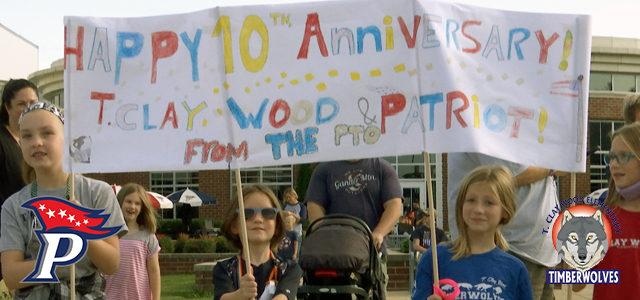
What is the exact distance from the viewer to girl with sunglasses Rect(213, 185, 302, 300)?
4066mm

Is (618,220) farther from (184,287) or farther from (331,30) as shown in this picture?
(184,287)

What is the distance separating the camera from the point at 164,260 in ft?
51.6

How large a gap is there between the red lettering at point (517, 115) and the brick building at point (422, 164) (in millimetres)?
23463

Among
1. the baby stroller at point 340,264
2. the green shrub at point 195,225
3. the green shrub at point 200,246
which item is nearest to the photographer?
the baby stroller at point 340,264

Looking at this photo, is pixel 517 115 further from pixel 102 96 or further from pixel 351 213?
pixel 102 96

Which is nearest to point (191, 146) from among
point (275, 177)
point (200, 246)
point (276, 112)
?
point (276, 112)

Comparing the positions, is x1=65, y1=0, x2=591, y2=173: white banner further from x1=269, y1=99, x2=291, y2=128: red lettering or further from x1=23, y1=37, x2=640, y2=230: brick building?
x1=23, y1=37, x2=640, y2=230: brick building

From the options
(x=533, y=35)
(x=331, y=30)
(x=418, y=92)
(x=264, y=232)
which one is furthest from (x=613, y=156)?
(x=264, y=232)

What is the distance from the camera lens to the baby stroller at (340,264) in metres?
4.32

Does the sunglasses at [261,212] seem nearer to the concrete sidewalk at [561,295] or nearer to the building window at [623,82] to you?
the concrete sidewalk at [561,295]

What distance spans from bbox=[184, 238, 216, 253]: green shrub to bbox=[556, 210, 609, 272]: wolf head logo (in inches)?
525

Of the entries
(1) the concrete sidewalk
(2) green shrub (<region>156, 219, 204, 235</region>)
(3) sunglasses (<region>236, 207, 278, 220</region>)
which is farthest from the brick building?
(3) sunglasses (<region>236, 207, 278, 220</region>)

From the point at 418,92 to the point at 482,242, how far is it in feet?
2.63

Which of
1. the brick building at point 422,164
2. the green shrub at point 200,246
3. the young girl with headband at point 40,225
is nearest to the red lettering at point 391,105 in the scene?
the young girl with headband at point 40,225
